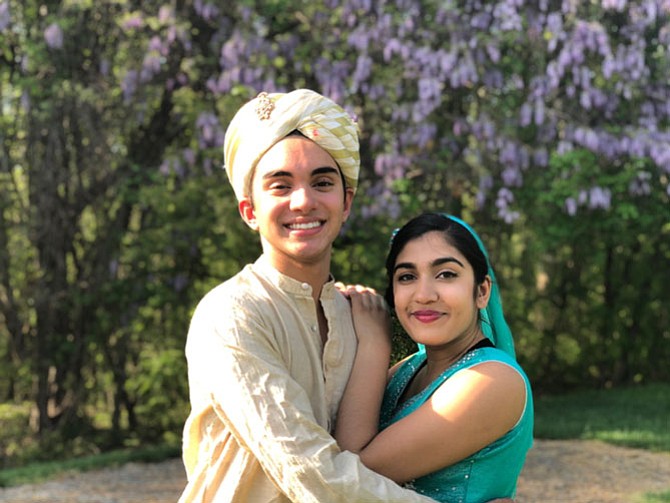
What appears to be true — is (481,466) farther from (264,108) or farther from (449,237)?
(264,108)

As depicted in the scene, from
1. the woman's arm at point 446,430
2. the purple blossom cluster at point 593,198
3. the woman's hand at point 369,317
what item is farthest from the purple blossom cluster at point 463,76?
the woman's arm at point 446,430

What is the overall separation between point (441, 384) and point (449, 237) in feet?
1.08

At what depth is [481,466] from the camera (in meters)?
2.01

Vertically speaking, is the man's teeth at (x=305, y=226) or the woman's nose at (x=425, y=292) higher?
the man's teeth at (x=305, y=226)

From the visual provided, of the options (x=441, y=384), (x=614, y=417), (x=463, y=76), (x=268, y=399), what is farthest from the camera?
(x=614, y=417)

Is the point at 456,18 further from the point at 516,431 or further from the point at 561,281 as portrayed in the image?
the point at 516,431

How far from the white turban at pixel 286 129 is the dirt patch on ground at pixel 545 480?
414cm

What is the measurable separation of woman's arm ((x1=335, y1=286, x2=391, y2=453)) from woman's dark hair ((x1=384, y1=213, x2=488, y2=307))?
0.44 ft

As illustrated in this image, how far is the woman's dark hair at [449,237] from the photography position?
2.14 metres

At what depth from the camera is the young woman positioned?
1.95m

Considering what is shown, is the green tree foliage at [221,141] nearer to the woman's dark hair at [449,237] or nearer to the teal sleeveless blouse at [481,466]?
the woman's dark hair at [449,237]

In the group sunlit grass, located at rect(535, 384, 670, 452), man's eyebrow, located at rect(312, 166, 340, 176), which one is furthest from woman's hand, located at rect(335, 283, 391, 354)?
sunlit grass, located at rect(535, 384, 670, 452)

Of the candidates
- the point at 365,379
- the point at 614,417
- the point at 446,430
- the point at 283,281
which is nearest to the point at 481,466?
the point at 446,430

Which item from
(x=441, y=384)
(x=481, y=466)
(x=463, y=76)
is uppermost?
(x=463, y=76)
